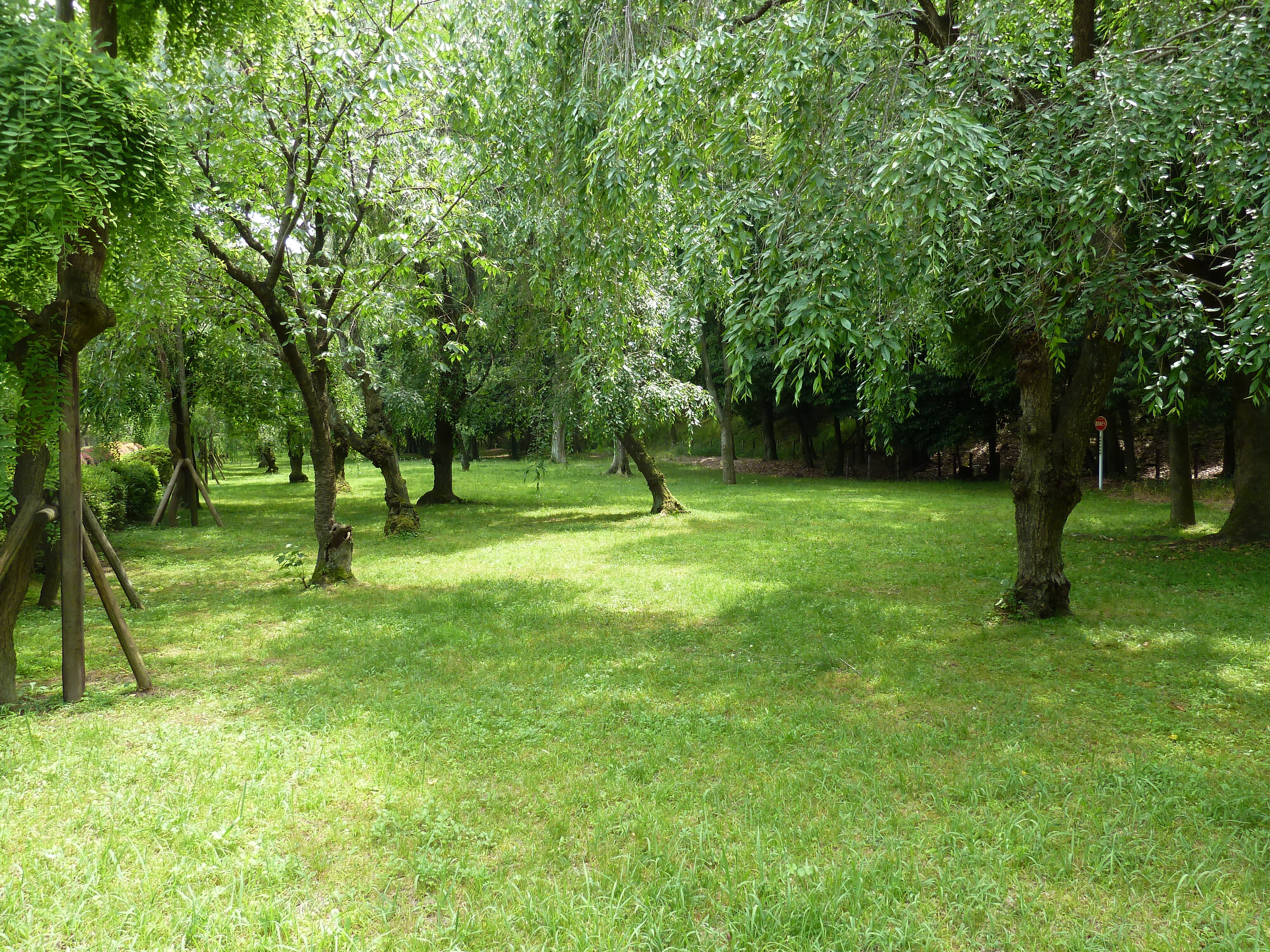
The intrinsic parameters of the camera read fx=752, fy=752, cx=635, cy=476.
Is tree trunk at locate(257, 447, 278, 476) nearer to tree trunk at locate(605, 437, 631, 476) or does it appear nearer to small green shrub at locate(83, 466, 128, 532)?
tree trunk at locate(605, 437, 631, 476)

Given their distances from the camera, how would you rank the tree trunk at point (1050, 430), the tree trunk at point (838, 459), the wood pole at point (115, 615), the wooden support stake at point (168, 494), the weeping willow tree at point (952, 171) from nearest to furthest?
the weeping willow tree at point (952, 171)
the wood pole at point (115, 615)
the tree trunk at point (1050, 430)
the wooden support stake at point (168, 494)
the tree trunk at point (838, 459)

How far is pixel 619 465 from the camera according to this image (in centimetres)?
Answer: 3122

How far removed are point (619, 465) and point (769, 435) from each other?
24.3 ft

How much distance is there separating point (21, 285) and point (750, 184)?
461 cm

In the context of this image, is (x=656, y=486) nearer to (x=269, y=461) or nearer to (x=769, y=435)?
(x=769, y=435)

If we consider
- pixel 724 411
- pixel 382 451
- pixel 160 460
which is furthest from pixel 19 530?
pixel 724 411

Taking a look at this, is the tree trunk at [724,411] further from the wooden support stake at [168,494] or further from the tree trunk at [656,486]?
the wooden support stake at [168,494]

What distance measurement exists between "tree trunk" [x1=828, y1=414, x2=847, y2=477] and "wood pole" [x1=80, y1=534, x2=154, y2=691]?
26472mm

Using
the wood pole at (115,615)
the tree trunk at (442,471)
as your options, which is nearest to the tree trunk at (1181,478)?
the tree trunk at (442,471)

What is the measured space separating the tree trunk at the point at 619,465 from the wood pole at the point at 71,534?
24072 millimetres

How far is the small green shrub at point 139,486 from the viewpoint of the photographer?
53.3ft

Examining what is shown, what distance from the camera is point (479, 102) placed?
7.37 meters

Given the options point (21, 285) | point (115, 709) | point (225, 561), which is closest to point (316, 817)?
point (115, 709)

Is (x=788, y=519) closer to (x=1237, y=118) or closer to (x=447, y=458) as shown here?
(x=447, y=458)
